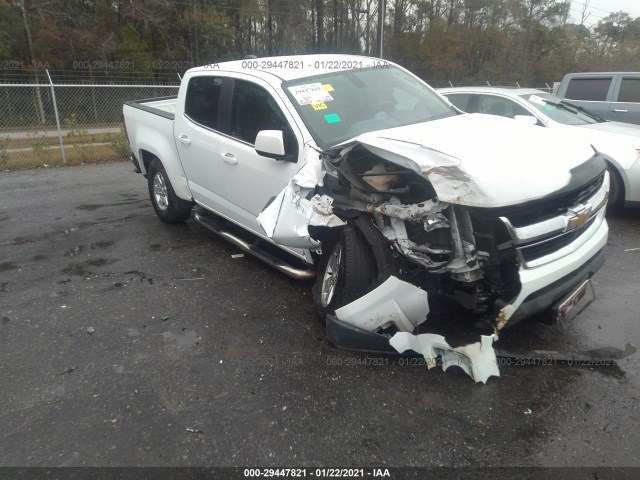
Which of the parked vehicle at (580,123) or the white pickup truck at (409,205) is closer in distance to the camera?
the white pickup truck at (409,205)

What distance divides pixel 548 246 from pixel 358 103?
2018 mm

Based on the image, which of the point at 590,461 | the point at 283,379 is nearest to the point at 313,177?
the point at 283,379

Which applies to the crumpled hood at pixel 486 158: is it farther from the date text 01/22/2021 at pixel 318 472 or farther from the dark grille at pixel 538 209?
the date text 01/22/2021 at pixel 318 472

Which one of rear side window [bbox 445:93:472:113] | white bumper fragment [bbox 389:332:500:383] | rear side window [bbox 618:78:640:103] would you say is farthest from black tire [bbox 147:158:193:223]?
rear side window [bbox 618:78:640:103]

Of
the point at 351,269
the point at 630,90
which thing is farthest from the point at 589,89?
the point at 351,269

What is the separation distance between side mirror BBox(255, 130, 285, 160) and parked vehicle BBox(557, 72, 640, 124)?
801 cm

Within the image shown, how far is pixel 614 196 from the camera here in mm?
5801

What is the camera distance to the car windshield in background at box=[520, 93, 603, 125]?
6504mm

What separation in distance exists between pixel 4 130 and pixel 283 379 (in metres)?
13.3

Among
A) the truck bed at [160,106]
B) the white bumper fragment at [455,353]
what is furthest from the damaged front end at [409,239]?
the truck bed at [160,106]

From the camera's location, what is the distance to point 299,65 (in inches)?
172

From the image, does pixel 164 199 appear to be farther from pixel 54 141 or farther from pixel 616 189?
pixel 54 141

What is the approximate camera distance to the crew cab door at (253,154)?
369 cm

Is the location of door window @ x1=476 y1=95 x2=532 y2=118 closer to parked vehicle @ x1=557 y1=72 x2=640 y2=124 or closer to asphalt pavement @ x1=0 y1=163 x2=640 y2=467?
asphalt pavement @ x1=0 y1=163 x2=640 y2=467
